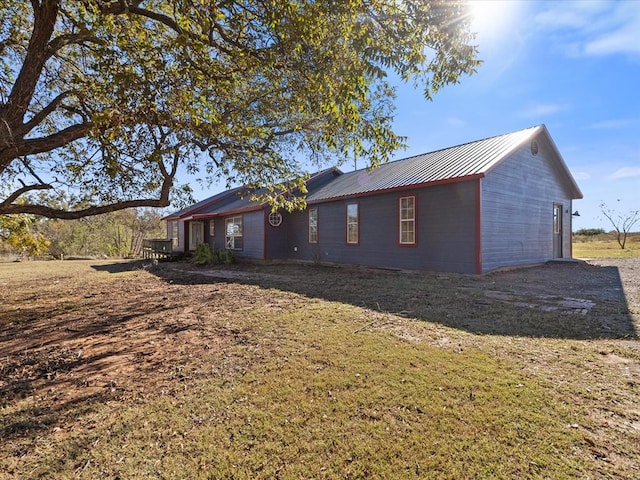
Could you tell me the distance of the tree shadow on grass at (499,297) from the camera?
186 inches

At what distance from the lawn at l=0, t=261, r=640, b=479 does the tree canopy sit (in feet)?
9.21

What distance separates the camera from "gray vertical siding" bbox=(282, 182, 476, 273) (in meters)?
9.70

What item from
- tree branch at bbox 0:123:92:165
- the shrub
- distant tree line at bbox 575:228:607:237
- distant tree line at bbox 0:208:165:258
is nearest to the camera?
tree branch at bbox 0:123:92:165

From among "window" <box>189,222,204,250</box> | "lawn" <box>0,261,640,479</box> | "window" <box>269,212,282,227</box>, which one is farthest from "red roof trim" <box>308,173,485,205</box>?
"window" <box>189,222,204,250</box>

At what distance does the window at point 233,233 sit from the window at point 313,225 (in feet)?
15.4

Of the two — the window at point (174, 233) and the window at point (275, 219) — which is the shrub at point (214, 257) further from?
the window at point (174, 233)

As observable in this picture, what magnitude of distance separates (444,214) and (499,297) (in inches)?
158

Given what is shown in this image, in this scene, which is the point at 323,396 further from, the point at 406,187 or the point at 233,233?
the point at 233,233

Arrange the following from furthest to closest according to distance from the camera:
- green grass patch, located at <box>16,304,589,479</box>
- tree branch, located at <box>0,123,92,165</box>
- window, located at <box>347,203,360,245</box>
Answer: window, located at <box>347,203,360,245</box> < tree branch, located at <box>0,123,92,165</box> < green grass patch, located at <box>16,304,589,479</box>

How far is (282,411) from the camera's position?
2674 mm

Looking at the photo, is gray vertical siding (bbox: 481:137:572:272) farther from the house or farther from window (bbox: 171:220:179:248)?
window (bbox: 171:220:179:248)

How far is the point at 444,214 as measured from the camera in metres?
10.2

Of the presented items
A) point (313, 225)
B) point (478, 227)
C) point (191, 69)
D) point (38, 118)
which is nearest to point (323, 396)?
point (191, 69)

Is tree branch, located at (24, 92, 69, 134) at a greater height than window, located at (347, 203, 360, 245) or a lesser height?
greater
